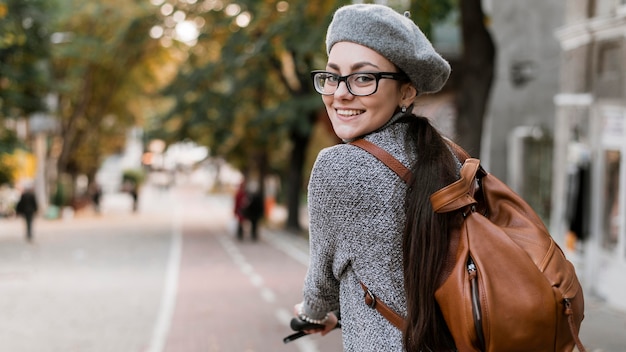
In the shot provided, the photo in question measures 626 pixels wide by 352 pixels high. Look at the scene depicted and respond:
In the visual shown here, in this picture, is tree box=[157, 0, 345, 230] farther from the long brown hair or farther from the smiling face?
the long brown hair

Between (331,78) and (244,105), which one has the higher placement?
(331,78)

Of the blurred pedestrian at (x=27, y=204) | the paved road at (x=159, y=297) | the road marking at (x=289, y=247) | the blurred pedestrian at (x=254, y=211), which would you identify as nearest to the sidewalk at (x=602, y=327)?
the paved road at (x=159, y=297)

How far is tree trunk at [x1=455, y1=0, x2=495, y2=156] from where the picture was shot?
35.4 ft

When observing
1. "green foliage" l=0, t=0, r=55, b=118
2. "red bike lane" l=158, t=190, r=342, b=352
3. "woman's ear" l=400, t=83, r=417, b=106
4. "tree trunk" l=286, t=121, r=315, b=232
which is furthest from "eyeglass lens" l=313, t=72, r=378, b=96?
"tree trunk" l=286, t=121, r=315, b=232

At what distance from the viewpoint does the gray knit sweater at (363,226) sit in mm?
2189

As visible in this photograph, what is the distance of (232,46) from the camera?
1775cm

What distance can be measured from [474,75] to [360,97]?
8.86 metres

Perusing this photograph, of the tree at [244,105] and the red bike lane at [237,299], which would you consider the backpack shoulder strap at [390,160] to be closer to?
the red bike lane at [237,299]

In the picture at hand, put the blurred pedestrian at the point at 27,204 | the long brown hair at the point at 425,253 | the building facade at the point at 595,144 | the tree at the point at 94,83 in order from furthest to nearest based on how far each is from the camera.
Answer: the tree at the point at 94,83 < the blurred pedestrian at the point at 27,204 < the building facade at the point at 595,144 < the long brown hair at the point at 425,253

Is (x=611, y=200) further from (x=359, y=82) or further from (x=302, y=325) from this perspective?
(x=359, y=82)

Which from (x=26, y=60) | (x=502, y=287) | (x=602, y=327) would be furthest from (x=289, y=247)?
(x=502, y=287)

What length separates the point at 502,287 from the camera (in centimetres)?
199

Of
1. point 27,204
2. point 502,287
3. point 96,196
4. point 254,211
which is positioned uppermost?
point 502,287

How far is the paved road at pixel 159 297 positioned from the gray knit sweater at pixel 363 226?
6.98 metres
